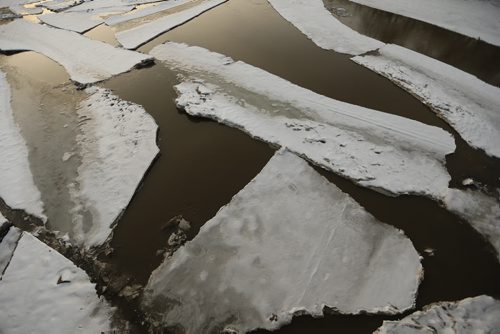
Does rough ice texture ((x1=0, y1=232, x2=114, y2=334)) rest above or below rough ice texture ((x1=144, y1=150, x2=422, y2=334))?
below

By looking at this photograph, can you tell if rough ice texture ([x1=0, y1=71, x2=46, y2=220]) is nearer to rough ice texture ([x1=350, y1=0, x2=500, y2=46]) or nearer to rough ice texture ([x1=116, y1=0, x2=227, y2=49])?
rough ice texture ([x1=116, y1=0, x2=227, y2=49])

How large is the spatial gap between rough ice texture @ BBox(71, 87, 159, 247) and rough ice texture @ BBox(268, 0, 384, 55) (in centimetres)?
248

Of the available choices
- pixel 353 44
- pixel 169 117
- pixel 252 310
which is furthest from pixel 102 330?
pixel 353 44

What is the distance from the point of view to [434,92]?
9.84 feet

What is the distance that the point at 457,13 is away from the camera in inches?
178

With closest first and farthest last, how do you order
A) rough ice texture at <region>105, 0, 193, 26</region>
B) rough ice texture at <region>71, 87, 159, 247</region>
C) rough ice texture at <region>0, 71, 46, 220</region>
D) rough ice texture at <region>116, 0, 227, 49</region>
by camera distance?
rough ice texture at <region>71, 87, 159, 247</region> < rough ice texture at <region>0, 71, 46, 220</region> < rough ice texture at <region>116, 0, 227, 49</region> < rough ice texture at <region>105, 0, 193, 26</region>

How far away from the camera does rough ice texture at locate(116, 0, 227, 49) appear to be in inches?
165

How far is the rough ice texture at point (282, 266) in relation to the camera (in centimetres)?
161

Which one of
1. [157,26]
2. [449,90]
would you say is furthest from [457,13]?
[157,26]

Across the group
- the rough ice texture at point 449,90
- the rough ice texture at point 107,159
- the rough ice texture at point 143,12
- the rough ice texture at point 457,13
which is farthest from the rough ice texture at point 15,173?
the rough ice texture at point 457,13

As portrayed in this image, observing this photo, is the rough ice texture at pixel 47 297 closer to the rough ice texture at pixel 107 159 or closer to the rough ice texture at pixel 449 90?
the rough ice texture at pixel 107 159

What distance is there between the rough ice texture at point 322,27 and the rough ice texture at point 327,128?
1144mm

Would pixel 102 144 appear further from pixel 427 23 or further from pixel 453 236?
pixel 427 23

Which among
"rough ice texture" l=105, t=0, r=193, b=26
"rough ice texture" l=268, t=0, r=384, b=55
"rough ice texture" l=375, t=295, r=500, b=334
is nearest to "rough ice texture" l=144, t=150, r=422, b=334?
"rough ice texture" l=375, t=295, r=500, b=334
